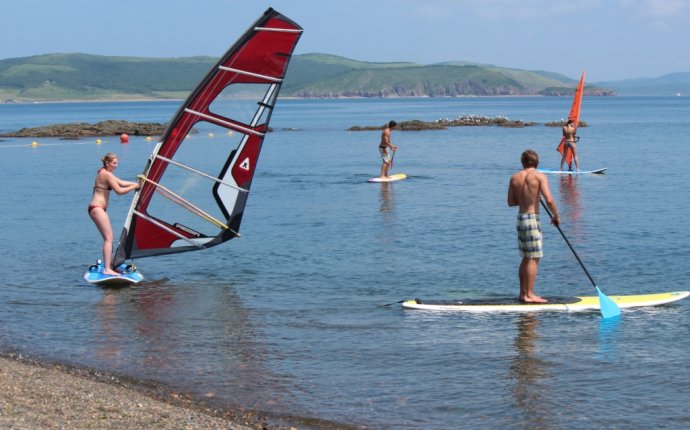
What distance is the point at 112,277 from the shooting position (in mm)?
13359

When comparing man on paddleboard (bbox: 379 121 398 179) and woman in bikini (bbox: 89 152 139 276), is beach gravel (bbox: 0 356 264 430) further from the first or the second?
man on paddleboard (bbox: 379 121 398 179)

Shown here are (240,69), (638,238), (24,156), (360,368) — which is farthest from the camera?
(24,156)

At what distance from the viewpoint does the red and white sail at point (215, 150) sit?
12.9 m

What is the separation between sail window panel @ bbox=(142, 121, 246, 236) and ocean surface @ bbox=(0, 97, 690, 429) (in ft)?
3.31

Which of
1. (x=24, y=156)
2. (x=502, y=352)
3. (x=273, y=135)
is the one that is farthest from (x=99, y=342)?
(x=273, y=135)

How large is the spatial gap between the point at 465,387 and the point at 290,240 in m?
9.20

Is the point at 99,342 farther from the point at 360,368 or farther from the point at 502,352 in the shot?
the point at 502,352

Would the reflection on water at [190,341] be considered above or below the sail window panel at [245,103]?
below

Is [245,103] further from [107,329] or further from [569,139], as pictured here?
[569,139]

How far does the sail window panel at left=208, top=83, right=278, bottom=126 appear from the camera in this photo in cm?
1306

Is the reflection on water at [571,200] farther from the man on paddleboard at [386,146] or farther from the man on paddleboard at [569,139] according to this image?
the man on paddleboard at [386,146]

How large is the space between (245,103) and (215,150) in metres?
0.76

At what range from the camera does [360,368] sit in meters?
9.41

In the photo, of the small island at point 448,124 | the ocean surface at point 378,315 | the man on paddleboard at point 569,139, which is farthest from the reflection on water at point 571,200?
the small island at point 448,124
